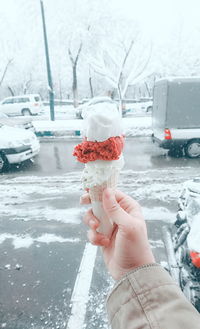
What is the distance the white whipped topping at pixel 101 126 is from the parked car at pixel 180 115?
730 centimetres

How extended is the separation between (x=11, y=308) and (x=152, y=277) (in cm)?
233

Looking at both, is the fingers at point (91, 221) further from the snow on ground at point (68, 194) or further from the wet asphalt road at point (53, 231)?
the snow on ground at point (68, 194)

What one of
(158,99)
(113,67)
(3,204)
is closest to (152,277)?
(3,204)

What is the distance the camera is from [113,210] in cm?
151

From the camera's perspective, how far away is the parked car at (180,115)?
8.26m

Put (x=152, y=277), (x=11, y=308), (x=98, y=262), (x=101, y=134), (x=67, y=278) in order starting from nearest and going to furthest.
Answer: (x=152, y=277) < (x=101, y=134) < (x=11, y=308) < (x=67, y=278) < (x=98, y=262)

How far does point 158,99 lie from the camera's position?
30.4 ft

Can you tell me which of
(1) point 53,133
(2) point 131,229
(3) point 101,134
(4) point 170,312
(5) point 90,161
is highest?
(3) point 101,134

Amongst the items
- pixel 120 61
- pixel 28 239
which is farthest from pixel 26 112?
pixel 28 239

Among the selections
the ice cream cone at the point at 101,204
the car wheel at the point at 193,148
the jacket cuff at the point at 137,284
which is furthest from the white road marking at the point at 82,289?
the car wheel at the point at 193,148

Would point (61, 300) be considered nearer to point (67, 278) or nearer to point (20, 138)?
point (67, 278)

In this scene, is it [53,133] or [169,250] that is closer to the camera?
[169,250]

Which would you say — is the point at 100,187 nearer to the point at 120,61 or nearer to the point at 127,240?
the point at 127,240

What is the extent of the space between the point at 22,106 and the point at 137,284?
28.0 m
